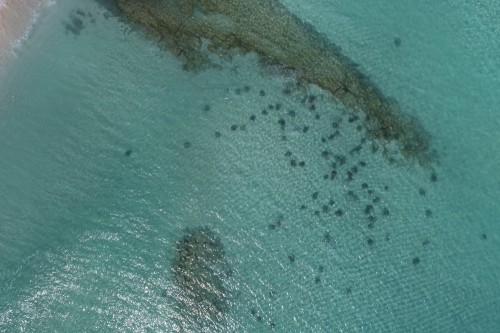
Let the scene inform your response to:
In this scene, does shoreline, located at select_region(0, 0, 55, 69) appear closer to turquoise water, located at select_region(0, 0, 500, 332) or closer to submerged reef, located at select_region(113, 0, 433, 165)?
turquoise water, located at select_region(0, 0, 500, 332)

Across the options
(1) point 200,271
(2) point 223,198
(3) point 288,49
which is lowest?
(1) point 200,271

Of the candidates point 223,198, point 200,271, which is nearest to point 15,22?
point 223,198

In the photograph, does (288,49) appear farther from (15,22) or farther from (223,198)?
(15,22)

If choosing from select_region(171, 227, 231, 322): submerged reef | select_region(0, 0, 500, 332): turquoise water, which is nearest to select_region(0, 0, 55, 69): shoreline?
select_region(0, 0, 500, 332): turquoise water

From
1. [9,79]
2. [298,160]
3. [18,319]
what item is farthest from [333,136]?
[18,319]

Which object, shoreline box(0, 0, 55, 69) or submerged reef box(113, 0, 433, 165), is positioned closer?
shoreline box(0, 0, 55, 69)
